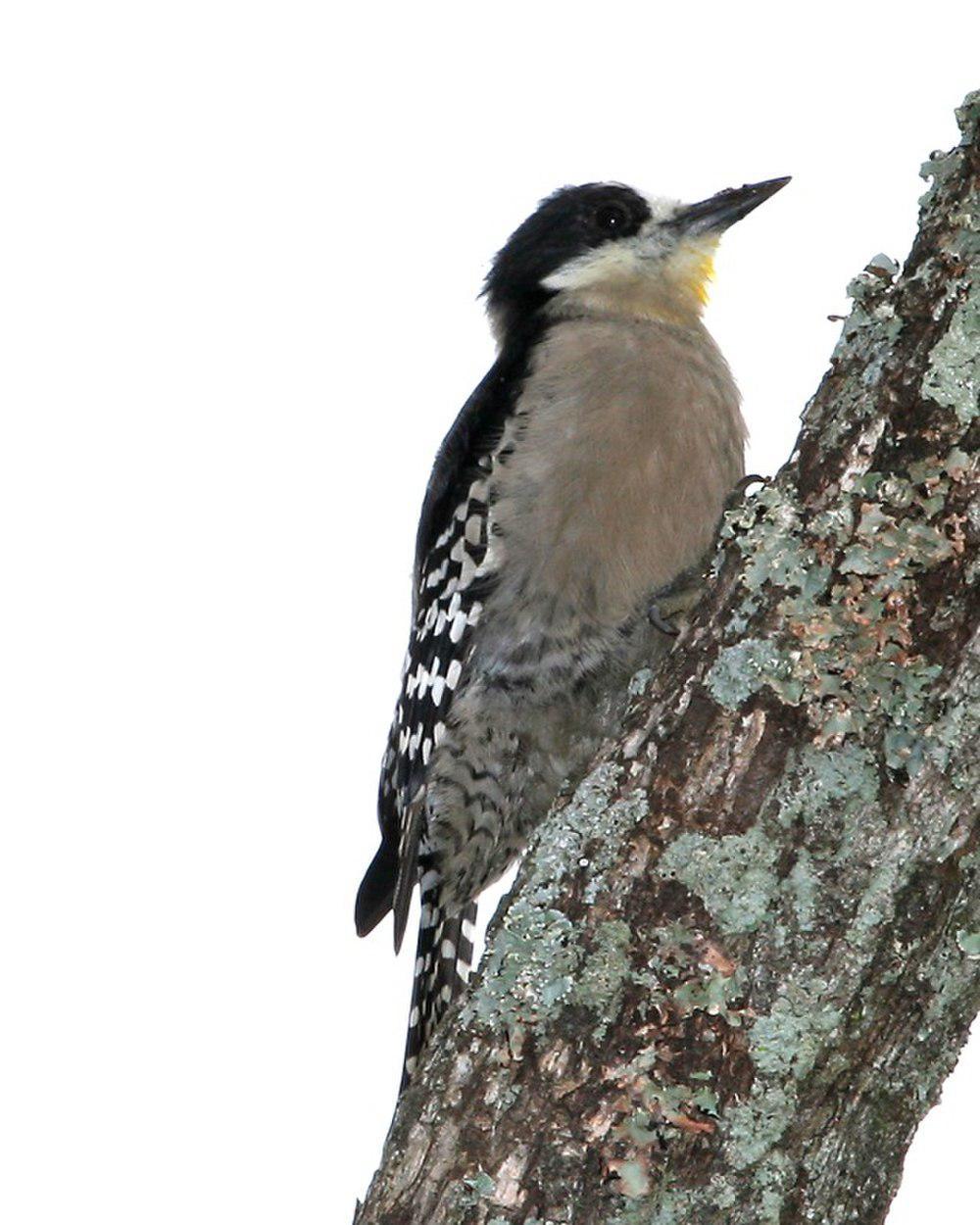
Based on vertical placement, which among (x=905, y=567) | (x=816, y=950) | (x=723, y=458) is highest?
(x=723, y=458)

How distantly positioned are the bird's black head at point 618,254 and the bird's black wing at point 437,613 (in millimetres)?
539

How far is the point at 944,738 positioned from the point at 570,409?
2547 mm

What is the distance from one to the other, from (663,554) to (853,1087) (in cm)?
233

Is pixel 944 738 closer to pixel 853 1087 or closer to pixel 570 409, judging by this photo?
pixel 853 1087

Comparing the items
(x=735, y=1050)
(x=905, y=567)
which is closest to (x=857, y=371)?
(x=905, y=567)

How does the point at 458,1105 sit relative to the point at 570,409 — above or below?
below

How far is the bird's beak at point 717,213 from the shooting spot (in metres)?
5.81

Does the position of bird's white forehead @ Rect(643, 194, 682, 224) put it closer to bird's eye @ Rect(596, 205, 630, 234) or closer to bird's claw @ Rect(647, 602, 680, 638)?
bird's eye @ Rect(596, 205, 630, 234)

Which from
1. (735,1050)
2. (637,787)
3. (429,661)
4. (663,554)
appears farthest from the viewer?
(429,661)

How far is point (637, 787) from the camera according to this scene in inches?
106

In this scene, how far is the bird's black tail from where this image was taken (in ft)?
15.1

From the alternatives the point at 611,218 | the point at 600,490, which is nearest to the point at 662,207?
the point at 611,218

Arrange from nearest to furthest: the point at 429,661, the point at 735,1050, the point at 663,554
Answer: the point at 735,1050 < the point at 663,554 < the point at 429,661

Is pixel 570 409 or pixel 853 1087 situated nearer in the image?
pixel 853 1087
